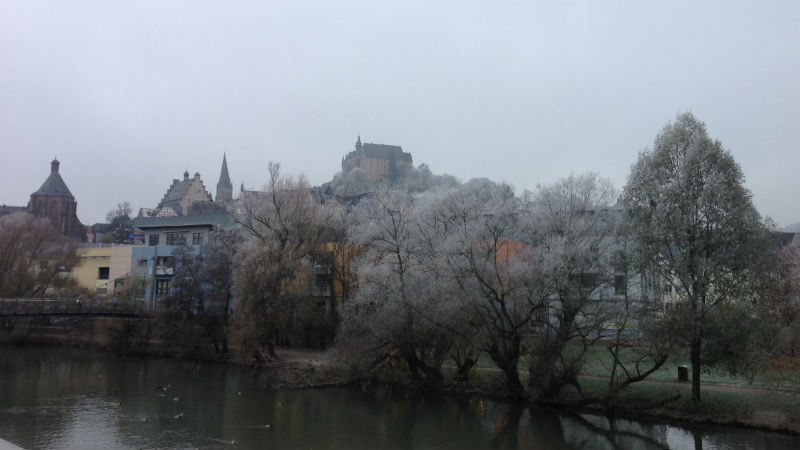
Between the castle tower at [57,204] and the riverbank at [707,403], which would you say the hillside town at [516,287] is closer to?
the riverbank at [707,403]

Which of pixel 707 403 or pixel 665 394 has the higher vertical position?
pixel 665 394

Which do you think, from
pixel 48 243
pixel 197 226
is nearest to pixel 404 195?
pixel 197 226

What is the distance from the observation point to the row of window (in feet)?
189

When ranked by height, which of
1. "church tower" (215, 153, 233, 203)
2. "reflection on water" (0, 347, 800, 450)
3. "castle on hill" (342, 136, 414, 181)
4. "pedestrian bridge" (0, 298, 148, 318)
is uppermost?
"castle on hill" (342, 136, 414, 181)

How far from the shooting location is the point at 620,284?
24.5m

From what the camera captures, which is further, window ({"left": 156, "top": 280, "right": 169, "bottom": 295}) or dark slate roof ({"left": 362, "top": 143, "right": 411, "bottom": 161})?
dark slate roof ({"left": 362, "top": 143, "right": 411, "bottom": 161})

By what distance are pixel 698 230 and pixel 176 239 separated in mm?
48553

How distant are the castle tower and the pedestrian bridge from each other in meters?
68.4

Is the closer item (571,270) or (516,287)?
(571,270)

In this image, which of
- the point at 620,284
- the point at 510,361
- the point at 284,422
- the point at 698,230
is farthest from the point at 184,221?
the point at 698,230

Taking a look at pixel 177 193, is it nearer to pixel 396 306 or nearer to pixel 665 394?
pixel 396 306

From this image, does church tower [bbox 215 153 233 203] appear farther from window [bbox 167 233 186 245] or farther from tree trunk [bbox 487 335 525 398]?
tree trunk [bbox 487 335 525 398]

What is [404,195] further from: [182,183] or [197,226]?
A: [182,183]

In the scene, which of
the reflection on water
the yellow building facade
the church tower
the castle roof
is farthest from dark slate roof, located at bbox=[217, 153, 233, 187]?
the reflection on water
